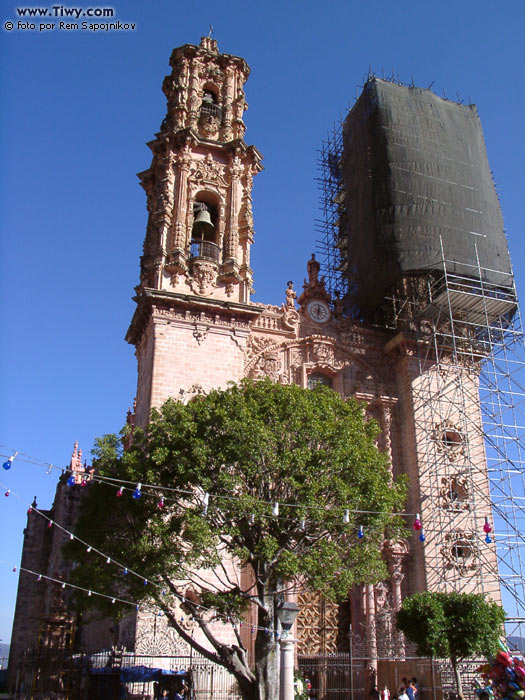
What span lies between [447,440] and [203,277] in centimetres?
1159

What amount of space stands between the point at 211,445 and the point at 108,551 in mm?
3712

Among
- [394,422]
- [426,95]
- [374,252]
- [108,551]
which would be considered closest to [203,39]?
[426,95]

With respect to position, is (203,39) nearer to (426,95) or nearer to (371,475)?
(426,95)

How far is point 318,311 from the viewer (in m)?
28.8

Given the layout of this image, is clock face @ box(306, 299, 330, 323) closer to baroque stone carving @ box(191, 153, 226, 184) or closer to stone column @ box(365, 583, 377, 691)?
baroque stone carving @ box(191, 153, 226, 184)

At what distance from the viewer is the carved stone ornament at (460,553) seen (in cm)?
2481

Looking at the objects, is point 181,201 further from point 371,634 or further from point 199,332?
point 371,634

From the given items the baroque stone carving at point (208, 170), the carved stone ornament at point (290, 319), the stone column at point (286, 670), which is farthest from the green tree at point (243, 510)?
the baroque stone carving at point (208, 170)

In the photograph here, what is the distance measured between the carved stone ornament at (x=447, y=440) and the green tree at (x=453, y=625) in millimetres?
6781

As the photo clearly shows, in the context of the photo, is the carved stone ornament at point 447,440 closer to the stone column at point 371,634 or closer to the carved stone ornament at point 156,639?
the stone column at point 371,634

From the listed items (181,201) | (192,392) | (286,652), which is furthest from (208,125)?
(286,652)

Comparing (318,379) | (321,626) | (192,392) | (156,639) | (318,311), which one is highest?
(318,311)

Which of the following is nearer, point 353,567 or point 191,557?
point 191,557

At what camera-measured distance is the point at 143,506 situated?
1744 cm
